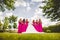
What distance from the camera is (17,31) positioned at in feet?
37.8

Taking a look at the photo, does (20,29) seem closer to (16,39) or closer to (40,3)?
(16,39)

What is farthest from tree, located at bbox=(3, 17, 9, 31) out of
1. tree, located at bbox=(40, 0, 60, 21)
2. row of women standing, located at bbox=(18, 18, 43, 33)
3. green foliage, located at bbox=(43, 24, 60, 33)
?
tree, located at bbox=(40, 0, 60, 21)

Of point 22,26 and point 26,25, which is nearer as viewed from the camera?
point 26,25

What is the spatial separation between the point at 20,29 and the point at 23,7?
1294 mm

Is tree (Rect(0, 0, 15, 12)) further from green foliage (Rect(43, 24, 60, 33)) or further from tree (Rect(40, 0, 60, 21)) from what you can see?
green foliage (Rect(43, 24, 60, 33))

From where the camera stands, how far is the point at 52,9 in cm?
1209

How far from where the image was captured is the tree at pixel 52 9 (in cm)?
1196

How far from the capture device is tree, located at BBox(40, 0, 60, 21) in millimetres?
11961

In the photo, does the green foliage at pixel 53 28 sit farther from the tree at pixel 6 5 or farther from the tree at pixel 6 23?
the tree at pixel 6 5

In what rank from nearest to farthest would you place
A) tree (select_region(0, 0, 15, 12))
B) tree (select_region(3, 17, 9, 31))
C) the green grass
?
1. the green grass
2. tree (select_region(3, 17, 9, 31))
3. tree (select_region(0, 0, 15, 12))

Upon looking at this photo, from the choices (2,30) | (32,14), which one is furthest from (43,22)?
(2,30)

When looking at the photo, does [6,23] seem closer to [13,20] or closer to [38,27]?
[13,20]

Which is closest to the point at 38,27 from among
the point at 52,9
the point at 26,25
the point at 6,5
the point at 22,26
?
the point at 26,25

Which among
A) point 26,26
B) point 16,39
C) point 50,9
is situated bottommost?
point 16,39
